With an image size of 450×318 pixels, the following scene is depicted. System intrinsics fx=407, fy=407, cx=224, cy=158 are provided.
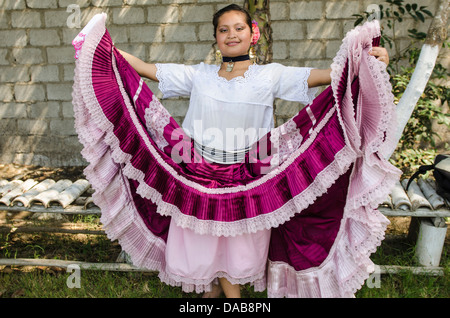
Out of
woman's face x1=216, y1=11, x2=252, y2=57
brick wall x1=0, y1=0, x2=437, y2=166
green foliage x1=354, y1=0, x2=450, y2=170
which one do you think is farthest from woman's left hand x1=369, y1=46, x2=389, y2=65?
brick wall x1=0, y1=0, x2=437, y2=166

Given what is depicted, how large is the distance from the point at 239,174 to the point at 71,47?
12.1 ft

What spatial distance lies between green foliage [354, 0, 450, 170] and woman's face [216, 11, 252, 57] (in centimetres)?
220

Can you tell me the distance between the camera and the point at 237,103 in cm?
224

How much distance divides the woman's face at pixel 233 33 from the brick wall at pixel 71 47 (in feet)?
8.42

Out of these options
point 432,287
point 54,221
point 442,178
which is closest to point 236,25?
point 442,178

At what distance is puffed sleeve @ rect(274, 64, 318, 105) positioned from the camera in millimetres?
2215

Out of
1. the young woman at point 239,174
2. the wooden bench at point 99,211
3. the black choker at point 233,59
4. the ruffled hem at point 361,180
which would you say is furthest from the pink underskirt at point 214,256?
the black choker at point 233,59

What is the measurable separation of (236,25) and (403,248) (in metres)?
2.30

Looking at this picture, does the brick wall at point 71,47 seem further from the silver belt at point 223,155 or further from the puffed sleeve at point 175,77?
the silver belt at point 223,155

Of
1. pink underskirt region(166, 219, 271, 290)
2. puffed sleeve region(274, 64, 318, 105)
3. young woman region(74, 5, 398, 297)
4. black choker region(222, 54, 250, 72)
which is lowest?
pink underskirt region(166, 219, 271, 290)

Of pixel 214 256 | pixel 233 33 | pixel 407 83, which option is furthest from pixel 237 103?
pixel 407 83

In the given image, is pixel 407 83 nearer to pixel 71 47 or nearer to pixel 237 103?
pixel 237 103

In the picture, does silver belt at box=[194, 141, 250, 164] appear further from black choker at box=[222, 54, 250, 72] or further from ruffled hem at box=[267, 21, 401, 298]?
ruffled hem at box=[267, 21, 401, 298]

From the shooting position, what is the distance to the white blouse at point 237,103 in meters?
2.24
